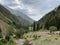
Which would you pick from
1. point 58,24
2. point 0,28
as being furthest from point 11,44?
point 58,24

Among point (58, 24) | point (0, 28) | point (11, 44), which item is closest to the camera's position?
point (11, 44)

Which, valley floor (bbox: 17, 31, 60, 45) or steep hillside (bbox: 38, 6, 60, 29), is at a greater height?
Result: steep hillside (bbox: 38, 6, 60, 29)

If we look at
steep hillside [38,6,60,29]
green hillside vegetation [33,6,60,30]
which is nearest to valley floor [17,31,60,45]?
green hillside vegetation [33,6,60,30]

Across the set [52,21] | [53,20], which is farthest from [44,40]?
[53,20]

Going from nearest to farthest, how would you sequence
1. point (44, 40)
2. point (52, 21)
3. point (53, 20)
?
point (44, 40) < point (52, 21) < point (53, 20)

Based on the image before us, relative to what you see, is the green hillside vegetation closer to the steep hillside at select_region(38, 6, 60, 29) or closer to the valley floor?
the steep hillside at select_region(38, 6, 60, 29)

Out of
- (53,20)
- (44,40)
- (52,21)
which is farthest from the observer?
(53,20)

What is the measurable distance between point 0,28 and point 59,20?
51681 mm

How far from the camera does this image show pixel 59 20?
326 feet

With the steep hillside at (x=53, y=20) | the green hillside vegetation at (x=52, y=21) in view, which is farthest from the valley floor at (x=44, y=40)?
the steep hillside at (x=53, y=20)

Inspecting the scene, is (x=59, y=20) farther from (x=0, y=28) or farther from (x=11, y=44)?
(x=11, y=44)

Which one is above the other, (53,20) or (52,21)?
(53,20)

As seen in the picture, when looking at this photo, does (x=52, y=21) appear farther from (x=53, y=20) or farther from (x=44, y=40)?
(x=44, y=40)

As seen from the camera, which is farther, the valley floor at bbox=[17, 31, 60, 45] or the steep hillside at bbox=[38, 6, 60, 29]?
the steep hillside at bbox=[38, 6, 60, 29]
